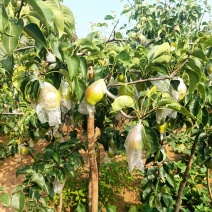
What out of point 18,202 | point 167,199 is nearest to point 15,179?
point 167,199

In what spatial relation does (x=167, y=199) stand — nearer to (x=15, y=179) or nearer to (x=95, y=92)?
(x=95, y=92)

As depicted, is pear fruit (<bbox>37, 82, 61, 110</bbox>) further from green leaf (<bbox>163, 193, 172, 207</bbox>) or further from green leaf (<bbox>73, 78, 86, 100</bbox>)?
green leaf (<bbox>163, 193, 172, 207</bbox>)

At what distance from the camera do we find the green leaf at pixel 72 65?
86 cm

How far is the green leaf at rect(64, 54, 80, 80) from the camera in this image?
86cm

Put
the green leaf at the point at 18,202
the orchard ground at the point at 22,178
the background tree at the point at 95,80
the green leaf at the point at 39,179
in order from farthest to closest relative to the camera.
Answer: the orchard ground at the point at 22,178
the green leaf at the point at 39,179
the green leaf at the point at 18,202
the background tree at the point at 95,80

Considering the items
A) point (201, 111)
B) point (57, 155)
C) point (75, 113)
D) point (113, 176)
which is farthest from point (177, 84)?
point (113, 176)

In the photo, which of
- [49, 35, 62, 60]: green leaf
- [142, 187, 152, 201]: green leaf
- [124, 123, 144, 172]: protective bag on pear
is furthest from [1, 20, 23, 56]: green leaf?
[142, 187, 152, 201]: green leaf

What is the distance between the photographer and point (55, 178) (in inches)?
60.6

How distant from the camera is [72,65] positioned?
2.86 ft

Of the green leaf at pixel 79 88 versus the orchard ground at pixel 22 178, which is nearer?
the green leaf at pixel 79 88

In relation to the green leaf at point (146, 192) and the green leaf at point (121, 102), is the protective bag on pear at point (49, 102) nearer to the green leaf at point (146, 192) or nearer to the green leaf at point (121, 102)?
the green leaf at point (121, 102)

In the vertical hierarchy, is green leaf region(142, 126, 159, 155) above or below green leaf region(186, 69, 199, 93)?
below

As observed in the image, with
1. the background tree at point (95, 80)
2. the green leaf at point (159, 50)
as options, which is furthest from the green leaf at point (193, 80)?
the green leaf at point (159, 50)

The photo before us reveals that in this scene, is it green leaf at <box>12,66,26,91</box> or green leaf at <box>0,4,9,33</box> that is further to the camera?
green leaf at <box>12,66,26,91</box>
